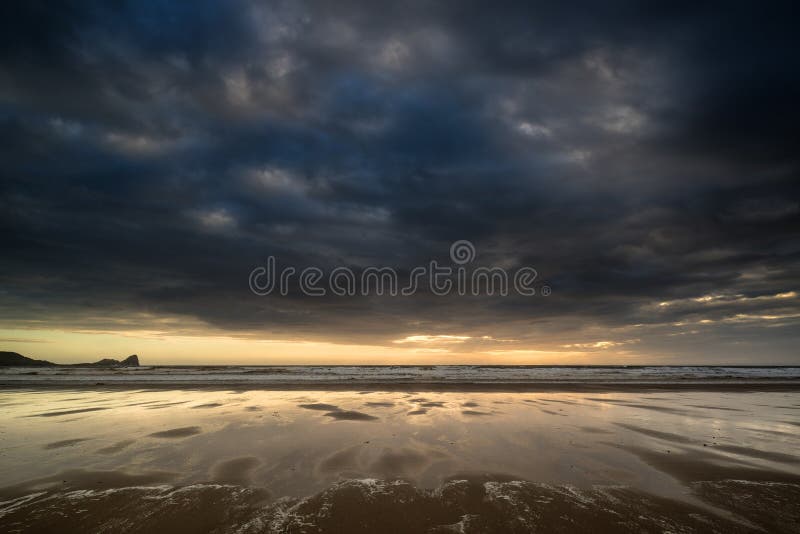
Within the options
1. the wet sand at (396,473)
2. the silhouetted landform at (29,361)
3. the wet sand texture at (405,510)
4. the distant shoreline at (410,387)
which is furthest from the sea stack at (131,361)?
the wet sand texture at (405,510)

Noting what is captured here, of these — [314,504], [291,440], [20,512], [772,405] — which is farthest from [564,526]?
[772,405]

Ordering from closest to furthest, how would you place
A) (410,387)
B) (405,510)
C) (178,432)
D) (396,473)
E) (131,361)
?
(405,510) < (396,473) < (178,432) < (410,387) < (131,361)

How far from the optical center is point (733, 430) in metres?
11.4

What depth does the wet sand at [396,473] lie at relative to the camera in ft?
16.5

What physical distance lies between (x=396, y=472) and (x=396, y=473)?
0.06 metres

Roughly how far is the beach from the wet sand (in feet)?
0.13

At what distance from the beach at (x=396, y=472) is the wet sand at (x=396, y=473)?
0.04 meters

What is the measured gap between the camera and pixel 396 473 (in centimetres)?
701

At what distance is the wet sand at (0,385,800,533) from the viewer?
5.04 meters

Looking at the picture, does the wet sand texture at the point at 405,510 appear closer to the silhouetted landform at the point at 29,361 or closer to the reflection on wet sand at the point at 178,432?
the reflection on wet sand at the point at 178,432

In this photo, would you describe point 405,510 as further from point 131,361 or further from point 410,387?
point 131,361

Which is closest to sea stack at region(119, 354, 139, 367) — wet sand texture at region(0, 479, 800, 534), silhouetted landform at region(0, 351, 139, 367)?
silhouetted landform at region(0, 351, 139, 367)

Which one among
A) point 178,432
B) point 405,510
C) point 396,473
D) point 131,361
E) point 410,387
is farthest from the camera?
point 131,361

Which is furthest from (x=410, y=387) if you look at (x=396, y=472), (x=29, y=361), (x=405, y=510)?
(x=29, y=361)
